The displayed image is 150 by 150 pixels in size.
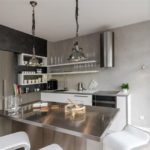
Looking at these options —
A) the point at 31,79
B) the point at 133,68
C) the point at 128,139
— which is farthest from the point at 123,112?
the point at 31,79

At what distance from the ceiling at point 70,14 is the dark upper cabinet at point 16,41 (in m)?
0.16

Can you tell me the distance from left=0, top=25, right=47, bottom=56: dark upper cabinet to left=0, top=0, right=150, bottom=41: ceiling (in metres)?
0.16

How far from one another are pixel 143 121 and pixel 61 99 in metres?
2.17

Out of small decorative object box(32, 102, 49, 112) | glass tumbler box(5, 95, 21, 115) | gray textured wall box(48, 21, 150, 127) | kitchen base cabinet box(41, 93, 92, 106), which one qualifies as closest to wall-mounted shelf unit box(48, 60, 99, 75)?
gray textured wall box(48, 21, 150, 127)

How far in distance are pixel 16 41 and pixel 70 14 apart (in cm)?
171

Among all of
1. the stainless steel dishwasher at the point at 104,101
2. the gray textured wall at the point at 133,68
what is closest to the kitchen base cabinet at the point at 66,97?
the stainless steel dishwasher at the point at 104,101

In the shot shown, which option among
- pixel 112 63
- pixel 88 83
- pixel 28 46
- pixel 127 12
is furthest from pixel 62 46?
pixel 127 12

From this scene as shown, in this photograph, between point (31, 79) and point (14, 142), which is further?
point (31, 79)

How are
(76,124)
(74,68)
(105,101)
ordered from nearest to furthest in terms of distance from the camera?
(76,124), (105,101), (74,68)

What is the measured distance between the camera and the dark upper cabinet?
3.54 meters

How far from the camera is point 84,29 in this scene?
396 centimetres

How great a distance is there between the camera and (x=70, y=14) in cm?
303

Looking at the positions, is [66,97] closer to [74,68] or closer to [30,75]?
[74,68]

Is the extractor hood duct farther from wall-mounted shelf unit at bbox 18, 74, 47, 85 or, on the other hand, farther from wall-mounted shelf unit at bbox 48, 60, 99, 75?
wall-mounted shelf unit at bbox 18, 74, 47, 85
